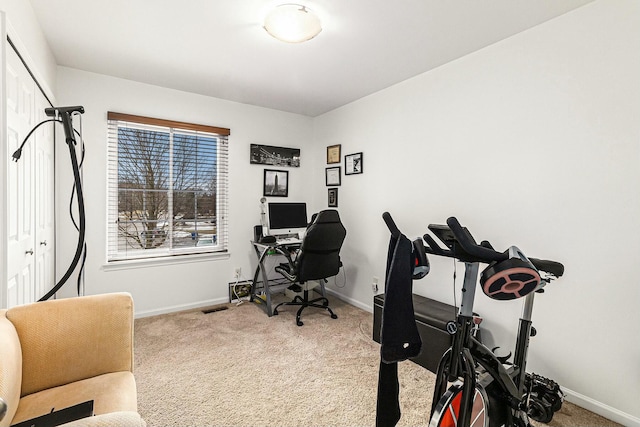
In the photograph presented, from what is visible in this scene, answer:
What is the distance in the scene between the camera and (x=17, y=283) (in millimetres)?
1827

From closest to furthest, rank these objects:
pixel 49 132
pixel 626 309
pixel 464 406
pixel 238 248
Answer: pixel 464 406 → pixel 626 309 → pixel 49 132 → pixel 238 248

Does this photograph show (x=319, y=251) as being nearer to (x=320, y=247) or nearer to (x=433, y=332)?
(x=320, y=247)

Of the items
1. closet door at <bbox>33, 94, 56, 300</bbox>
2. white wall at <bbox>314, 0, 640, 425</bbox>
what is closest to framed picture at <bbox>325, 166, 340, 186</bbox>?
white wall at <bbox>314, 0, 640, 425</bbox>

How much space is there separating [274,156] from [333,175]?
82 cm

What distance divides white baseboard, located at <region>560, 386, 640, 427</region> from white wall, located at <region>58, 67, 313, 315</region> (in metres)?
3.24

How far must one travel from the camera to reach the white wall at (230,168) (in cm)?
301

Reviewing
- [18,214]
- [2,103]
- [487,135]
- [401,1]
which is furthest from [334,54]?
[18,214]

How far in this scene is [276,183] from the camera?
4.21 meters

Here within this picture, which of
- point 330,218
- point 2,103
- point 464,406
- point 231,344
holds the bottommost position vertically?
point 231,344

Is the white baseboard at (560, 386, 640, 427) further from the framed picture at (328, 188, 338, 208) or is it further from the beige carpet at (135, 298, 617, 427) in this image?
the framed picture at (328, 188, 338, 208)

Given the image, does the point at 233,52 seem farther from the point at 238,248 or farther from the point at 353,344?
the point at 353,344

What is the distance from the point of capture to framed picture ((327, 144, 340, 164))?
404 cm

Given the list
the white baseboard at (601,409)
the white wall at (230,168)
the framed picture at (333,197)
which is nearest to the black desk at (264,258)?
the white wall at (230,168)

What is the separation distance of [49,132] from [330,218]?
8.34 ft
